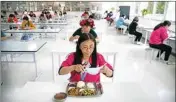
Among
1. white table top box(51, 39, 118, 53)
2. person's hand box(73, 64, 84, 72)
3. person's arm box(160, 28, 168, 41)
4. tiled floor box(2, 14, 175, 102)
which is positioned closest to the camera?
person's hand box(73, 64, 84, 72)

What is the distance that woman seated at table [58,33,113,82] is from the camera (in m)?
1.00

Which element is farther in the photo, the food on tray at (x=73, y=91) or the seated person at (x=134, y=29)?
the seated person at (x=134, y=29)

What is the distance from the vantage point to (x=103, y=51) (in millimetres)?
1776

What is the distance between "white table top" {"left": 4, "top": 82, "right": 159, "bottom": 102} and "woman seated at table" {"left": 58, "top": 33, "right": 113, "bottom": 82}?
0.09 m

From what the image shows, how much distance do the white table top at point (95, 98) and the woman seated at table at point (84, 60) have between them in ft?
0.31

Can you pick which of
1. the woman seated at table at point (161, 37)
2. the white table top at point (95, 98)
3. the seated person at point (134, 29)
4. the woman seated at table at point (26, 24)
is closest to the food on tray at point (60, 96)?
the white table top at point (95, 98)

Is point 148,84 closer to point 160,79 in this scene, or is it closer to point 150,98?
point 160,79

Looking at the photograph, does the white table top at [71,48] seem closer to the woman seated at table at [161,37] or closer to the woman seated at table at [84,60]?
the woman seated at table at [84,60]

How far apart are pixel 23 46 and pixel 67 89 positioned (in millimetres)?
1267

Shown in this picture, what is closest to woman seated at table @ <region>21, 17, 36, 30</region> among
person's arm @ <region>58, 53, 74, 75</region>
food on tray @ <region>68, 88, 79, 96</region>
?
person's arm @ <region>58, 53, 74, 75</region>

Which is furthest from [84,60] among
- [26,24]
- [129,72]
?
[26,24]

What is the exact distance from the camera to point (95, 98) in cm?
85

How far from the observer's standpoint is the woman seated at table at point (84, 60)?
1.00 metres

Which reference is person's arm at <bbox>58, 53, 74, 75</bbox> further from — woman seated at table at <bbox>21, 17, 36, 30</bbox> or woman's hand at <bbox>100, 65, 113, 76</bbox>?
woman seated at table at <bbox>21, 17, 36, 30</bbox>
